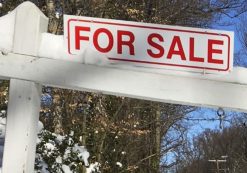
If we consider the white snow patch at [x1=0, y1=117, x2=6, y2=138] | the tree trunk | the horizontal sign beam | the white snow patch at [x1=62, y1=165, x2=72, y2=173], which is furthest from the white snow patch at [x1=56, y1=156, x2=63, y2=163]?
the tree trunk

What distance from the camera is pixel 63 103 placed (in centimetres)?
1143

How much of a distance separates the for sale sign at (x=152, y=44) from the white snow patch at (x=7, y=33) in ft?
1.23

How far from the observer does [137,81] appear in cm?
368

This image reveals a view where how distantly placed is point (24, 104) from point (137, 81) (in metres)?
0.78

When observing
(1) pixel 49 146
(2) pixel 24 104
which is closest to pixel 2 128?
(1) pixel 49 146

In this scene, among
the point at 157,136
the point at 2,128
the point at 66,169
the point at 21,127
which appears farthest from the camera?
the point at 157,136

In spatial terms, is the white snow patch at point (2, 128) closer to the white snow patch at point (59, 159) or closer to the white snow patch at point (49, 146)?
the white snow patch at point (49, 146)

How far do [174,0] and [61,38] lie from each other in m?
13.6

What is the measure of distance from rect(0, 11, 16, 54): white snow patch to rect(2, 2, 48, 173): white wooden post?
0.04 m

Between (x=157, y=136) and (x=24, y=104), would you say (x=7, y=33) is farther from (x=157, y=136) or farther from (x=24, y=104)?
(x=157, y=136)

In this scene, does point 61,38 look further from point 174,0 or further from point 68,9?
point 174,0

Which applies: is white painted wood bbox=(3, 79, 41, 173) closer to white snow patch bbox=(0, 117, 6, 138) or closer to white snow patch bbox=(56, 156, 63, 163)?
white snow patch bbox=(0, 117, 6, 138)

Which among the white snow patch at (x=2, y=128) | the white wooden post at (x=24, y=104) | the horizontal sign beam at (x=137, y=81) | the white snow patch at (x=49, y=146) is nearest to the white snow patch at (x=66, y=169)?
the white snow patch at (x=49, y=146)

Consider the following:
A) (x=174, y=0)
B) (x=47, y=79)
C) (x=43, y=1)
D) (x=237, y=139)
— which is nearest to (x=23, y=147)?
(x=47, y=79)
